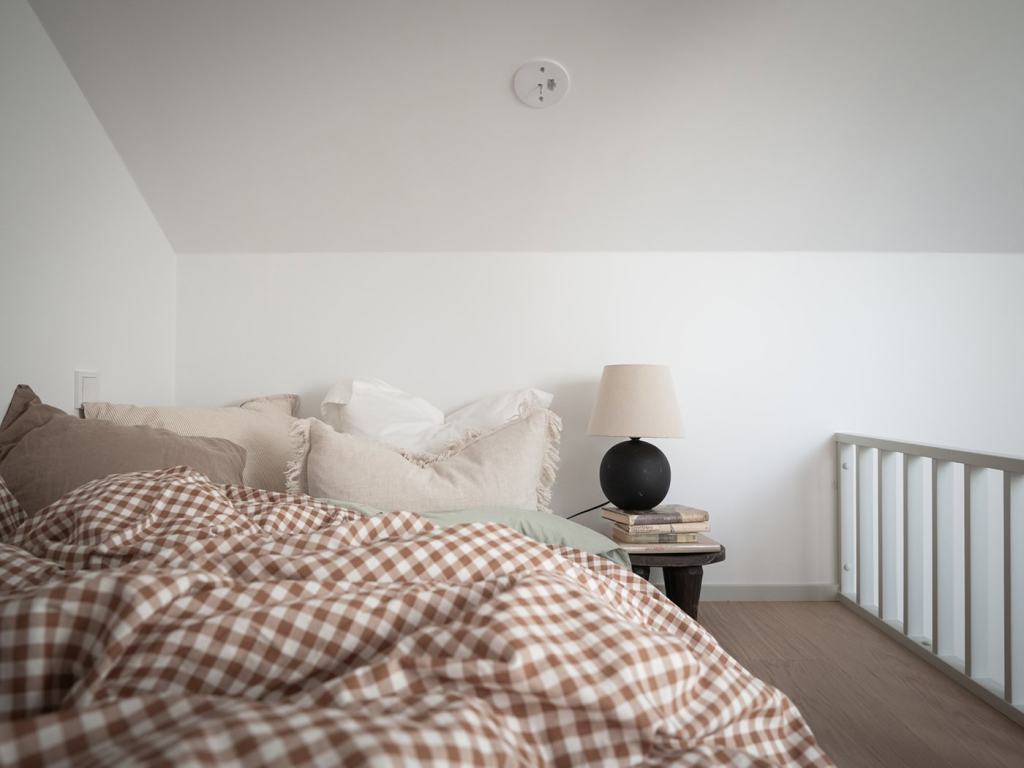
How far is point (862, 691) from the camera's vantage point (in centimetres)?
197

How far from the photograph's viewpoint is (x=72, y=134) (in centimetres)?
232

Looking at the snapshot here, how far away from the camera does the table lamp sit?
2428mm

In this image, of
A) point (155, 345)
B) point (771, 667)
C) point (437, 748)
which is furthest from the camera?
point (155, 345)

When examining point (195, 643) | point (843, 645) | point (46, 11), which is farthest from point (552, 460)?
point (46, 11)

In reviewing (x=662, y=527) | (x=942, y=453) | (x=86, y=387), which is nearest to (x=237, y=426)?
(x=86, y=387)

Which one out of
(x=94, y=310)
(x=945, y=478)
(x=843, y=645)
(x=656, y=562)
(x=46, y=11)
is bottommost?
(x=843, y=645)

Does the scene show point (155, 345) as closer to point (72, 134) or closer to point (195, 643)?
point (72, 134)

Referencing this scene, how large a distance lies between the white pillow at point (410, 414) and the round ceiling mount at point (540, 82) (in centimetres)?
106

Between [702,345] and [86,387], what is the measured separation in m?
2.30

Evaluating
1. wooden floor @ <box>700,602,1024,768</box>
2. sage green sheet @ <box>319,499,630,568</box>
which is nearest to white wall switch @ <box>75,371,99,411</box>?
sage green sheet @ <box>319,499,630,568</box>

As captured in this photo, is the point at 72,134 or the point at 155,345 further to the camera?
Answer: the point at 155,345

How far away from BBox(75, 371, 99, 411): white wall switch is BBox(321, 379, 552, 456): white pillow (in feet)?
2.51

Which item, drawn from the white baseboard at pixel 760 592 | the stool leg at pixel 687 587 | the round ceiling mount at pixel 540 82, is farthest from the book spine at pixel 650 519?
the round ceiling mount at pixel 540 82

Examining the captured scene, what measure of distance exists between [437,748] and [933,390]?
301 centimetres
